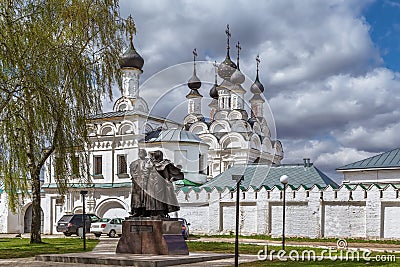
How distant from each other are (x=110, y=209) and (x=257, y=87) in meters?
23.6

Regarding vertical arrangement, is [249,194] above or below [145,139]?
below

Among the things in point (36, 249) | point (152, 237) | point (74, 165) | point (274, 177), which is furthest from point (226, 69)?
point (152, 237)

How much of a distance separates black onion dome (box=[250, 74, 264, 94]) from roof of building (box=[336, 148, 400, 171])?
2421 cm

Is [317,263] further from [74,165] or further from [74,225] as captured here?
[74,225]

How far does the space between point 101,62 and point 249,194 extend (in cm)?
1120

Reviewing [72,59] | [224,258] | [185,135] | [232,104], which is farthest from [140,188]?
[232,104]

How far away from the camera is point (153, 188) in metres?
13.1

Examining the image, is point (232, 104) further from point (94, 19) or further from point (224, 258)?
point (224, 258)

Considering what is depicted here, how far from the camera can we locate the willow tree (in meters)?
12.1

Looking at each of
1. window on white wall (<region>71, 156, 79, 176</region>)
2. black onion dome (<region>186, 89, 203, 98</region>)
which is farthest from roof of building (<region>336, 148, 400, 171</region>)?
black onion dome (<region>186, 89, 203, 98</region>)

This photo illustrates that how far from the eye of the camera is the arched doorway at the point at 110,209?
109 ft

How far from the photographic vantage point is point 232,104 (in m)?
46.8

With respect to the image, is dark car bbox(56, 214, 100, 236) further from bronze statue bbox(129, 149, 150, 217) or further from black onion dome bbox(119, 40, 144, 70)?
bronze statue bbox(129, 149, 150, 217)

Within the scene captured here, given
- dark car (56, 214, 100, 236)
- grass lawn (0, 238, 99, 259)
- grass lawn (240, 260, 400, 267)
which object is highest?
grass lawn (240, 260, 400, 267)
